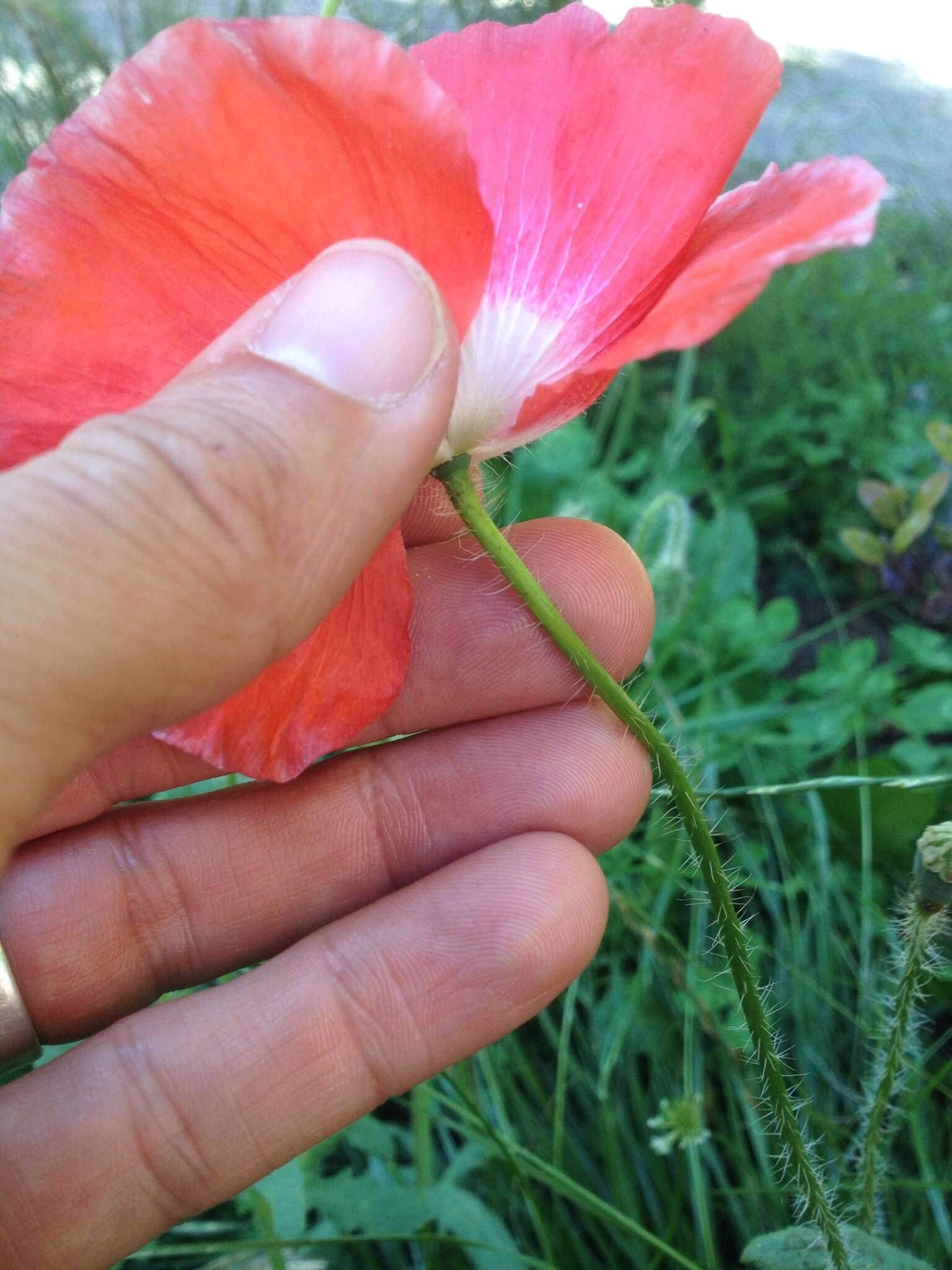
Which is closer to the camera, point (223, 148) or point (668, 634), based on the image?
point (223, 148)

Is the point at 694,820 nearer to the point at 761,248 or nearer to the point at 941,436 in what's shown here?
the point at 761,248

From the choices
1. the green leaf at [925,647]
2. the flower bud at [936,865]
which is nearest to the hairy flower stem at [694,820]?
the flower bud at [936,865]

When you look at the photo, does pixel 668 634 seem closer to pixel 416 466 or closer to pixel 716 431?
pixel 716 431

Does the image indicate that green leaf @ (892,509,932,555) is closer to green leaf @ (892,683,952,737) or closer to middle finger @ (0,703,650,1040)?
green leaf @ (892,683,952,737)

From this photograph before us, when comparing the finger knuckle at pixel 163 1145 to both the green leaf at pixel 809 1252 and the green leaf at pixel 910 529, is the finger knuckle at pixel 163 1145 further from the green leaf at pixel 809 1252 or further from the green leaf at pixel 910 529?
the green leaf at pixel 910 529

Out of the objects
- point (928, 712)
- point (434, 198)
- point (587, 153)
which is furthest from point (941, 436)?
point (434, 198)

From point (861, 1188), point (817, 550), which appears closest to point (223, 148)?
point (861, 1188)
